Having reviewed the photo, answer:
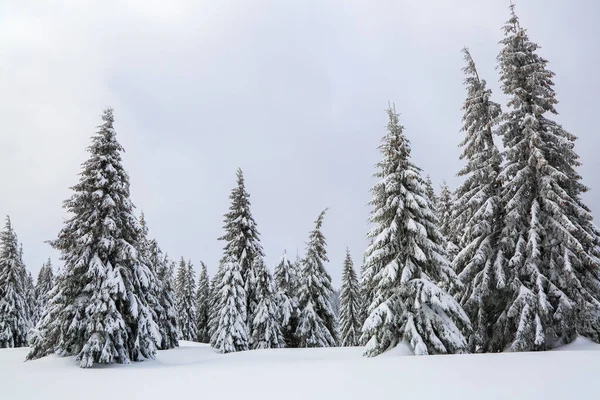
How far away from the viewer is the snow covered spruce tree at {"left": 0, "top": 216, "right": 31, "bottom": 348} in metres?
38.1

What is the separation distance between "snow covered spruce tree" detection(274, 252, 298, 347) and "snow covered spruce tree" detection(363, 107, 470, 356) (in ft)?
53.9

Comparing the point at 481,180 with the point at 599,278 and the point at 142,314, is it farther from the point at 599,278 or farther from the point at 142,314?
the point at 142,314

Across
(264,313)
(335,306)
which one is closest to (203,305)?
(264,313)

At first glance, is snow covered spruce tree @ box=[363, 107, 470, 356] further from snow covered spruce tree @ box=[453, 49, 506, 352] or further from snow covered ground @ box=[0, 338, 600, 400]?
snow covered ground @ box=[0, 338, 600, 400]

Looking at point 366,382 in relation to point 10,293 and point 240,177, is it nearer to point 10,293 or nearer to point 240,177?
point 240,177

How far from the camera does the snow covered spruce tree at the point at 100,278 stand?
17.0m

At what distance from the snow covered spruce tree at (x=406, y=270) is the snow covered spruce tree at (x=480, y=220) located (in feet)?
6.25

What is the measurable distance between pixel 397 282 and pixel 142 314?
12.8 m

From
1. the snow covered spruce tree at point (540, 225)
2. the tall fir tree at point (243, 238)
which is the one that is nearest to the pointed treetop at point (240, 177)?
the tall fir tree at point (243, 238)

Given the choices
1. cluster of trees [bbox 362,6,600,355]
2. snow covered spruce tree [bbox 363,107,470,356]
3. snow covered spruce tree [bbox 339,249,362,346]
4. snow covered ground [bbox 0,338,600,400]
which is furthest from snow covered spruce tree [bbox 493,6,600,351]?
snow covered spruce tree [bbox 339,249,362,346]

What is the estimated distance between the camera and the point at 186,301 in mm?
56188

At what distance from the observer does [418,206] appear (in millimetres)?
17203

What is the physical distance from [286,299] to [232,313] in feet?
17.4

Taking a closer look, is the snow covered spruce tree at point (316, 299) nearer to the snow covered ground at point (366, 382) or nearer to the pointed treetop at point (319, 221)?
the pointed treetop at point (319, 221)
